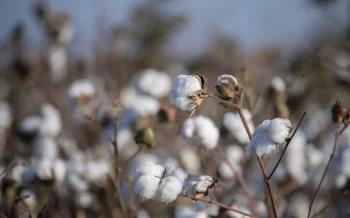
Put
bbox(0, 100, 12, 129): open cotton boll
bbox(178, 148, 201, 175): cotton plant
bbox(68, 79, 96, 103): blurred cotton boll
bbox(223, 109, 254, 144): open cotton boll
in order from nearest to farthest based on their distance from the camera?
bbox(223, 109, 254, 144): open cotton boll, bbox(68, 79, 96, 103): blurred cotton boll, bbox(178, 148, 201, 175): cotton plant, bbox(0, 100, 12, 129): open cotton boll

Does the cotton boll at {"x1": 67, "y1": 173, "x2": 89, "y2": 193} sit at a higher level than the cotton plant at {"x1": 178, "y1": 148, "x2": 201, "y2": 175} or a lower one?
higher

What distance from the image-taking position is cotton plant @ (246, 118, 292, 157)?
636mm

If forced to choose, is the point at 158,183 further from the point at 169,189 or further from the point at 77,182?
the point at 77,182

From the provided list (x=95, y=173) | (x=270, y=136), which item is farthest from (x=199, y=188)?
(x=95, y=173)

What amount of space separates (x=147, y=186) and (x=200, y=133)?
11.5 inches

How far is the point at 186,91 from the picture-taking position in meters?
0.69

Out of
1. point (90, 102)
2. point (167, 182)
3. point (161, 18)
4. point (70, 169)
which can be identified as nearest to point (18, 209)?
point (167, 182)

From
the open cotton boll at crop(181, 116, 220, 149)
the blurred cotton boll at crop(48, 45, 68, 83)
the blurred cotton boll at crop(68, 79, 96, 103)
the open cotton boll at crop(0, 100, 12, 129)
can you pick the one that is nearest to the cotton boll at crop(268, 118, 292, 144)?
the open cotton boll at crop(181, 116, 220, 149)

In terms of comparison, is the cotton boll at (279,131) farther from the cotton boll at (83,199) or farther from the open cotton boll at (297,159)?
the cotton boll at (83,199)

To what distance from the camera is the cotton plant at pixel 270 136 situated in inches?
25.0

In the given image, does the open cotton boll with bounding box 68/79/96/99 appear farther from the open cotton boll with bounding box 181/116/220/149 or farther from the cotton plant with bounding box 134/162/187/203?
the cotton plant with bounding box 134/162/187/203

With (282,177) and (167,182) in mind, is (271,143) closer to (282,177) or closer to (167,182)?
(167,182)

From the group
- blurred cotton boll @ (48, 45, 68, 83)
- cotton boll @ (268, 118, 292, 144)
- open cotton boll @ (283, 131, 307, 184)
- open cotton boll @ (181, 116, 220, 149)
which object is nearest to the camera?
cotton boll @ (268, 118, 292, 144)

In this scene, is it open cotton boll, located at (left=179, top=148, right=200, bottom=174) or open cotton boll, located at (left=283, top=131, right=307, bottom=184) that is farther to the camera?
open cotton boll, located at (left=179, top=148, right=200, bottom=174)
